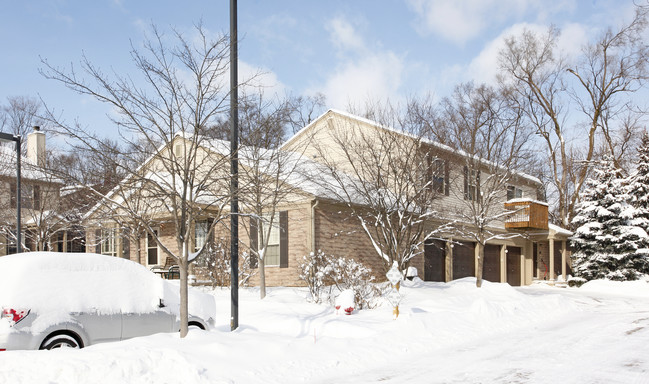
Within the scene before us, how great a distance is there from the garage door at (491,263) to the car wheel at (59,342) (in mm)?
23186

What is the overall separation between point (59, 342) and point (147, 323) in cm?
143

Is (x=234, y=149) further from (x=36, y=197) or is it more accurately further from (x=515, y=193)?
(x=515, y=193)

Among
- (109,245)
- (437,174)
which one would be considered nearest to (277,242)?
(437,174)

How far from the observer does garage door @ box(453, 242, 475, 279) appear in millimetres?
26344

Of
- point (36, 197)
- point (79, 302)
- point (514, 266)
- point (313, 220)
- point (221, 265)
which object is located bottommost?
point (514, 266)

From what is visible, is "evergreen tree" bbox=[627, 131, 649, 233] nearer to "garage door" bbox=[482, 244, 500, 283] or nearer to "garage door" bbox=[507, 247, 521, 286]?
"garage door" bbox=[507, 247, 521, 286]

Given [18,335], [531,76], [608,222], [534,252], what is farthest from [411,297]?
[531,76]

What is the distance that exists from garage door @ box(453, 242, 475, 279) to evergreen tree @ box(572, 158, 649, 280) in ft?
20.4

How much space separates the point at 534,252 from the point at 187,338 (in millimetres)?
29687

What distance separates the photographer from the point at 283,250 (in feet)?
65.8

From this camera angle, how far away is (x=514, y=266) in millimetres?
31375

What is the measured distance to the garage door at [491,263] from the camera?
28.6 metres

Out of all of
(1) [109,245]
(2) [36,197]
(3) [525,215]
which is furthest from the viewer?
(3) [525,215]

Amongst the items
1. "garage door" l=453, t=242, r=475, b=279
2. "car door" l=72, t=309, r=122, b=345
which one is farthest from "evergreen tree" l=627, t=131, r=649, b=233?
"car door" l=72, t=309, r=122, b=345
